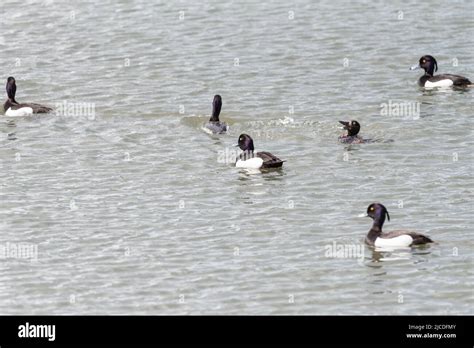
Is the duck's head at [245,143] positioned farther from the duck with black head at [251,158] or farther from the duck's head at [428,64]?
the duck's head at [428,64]

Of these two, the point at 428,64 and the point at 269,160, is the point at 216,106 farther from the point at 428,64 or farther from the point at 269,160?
the point at 428,64

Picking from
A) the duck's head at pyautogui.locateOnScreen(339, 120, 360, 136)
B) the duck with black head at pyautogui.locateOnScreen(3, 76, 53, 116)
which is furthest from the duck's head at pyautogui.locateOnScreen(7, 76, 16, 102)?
the duck's head at pyautogui.locateOnScreen(339, 120, 360, 136)

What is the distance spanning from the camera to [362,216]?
24922 millimetres

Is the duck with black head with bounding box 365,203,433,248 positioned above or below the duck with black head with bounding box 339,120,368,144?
below

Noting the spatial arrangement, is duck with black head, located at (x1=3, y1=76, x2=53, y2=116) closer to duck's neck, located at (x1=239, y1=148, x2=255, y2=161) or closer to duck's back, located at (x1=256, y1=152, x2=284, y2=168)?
duck's neck, located at (x1=239, y1=148, x2=255, y2=161)

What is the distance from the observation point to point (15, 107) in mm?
34875

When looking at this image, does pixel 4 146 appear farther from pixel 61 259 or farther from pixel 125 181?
pixel 61 259

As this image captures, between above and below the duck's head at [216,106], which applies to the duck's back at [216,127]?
below

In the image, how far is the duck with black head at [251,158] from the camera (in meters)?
29.2

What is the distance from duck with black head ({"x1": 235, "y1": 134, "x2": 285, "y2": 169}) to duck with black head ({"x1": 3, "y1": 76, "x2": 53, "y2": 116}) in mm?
6884

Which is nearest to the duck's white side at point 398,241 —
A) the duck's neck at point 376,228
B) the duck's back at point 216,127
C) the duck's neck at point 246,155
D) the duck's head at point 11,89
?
the duck's neck at point 376,228

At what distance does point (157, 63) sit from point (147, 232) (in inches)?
566

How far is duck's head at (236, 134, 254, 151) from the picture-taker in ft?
97.9

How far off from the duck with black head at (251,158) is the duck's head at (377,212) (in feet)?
16.3
